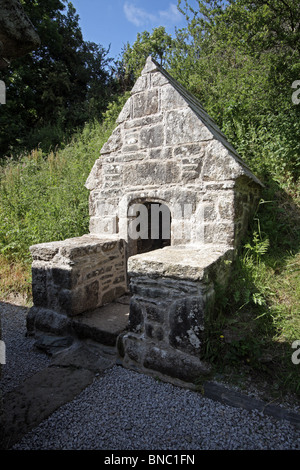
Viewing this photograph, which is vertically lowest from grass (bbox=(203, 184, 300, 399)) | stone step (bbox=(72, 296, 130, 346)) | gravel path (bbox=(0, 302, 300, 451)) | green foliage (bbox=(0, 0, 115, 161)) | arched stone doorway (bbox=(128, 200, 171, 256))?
gravel path (bbox=(0, 302, 300, 451))

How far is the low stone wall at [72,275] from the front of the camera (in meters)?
3.50

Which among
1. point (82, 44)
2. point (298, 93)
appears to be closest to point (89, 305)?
point (298, 93)

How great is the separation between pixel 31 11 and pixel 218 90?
11.2 meters

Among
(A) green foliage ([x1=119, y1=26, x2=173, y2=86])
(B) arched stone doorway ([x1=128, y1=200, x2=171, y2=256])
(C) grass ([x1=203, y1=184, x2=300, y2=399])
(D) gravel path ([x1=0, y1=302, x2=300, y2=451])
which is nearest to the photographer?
(D) gravel path ([x1=0, y1=302, x2=300, y2=451])

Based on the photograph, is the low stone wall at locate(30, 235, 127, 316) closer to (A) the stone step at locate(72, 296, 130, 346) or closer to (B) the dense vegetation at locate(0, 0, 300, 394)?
(A) the stone step at locate(72, 296, 130, 346)

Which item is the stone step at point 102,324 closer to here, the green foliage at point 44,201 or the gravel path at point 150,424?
the gravel path at point 150,424

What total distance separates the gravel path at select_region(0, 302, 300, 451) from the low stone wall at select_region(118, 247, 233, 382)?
0.23 meters

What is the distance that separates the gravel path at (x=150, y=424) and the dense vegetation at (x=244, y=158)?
37cm

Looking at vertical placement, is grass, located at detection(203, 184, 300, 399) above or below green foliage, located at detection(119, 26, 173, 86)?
below

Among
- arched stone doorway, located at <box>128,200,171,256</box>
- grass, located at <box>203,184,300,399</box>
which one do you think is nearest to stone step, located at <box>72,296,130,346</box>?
arched stone doorway, located at <box>128,200,171,256</box>

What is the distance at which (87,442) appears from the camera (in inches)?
80.0

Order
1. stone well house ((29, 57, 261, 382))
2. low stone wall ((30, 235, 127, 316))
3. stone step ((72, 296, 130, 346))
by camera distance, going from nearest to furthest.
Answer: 1. stone well house ((29, 57, 261, 382))
2. stone step ((72, 296, 130, 346))
3. low stone wall ((30, 235, 127, 316))

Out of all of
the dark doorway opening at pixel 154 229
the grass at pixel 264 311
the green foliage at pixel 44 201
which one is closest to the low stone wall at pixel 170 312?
the grass at pixel 264 311

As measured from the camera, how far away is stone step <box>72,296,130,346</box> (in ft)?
10.6
